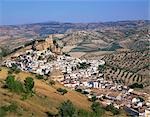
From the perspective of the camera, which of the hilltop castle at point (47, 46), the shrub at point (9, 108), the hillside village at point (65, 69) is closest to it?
the shrub at point (9, 108)

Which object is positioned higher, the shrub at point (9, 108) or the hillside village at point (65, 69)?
the shrub at point (9, 108)

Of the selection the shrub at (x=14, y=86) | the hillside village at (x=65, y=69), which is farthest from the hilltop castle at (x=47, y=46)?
the shrub at (x=14, y=86)

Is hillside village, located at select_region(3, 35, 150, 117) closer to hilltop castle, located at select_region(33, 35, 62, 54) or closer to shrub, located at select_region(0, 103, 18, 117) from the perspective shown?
hilltop castle, located at select_region(33, 35, 62, 54)

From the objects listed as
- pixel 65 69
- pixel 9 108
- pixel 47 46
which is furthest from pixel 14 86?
pixel 47 46

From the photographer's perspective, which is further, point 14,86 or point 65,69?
point 65,69

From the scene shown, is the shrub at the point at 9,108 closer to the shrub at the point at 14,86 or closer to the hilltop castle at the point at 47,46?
the shrub at the point at 14,86

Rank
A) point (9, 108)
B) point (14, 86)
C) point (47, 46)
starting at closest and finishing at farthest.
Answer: point (9, 108) → point (14, 86) → point (47, 46)

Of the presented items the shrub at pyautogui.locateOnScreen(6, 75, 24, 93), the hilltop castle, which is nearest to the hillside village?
the hilltop castle

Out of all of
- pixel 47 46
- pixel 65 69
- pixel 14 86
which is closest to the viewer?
pixel 14 86

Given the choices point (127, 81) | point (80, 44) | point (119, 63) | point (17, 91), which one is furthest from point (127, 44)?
point (17, 91)

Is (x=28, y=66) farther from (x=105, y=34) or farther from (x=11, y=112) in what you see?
(x=105, y=34)

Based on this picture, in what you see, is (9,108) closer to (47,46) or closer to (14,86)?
(14,86)
